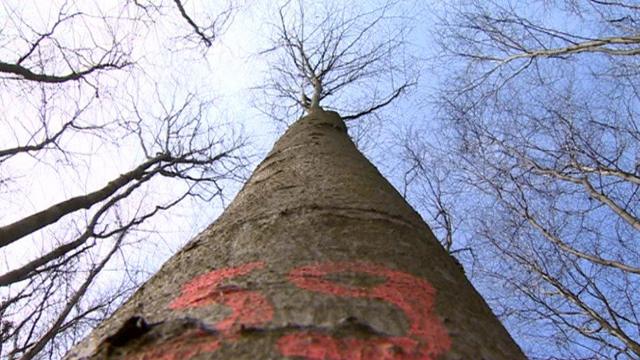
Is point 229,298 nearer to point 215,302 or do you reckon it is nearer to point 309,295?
point 215,302

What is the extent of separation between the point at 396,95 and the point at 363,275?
646 cm

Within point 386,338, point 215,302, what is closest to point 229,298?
point 215,302

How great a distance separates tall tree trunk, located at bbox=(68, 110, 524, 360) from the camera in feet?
2.32

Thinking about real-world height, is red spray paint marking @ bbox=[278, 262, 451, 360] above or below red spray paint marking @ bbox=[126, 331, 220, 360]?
above

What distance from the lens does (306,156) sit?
81.0 inches

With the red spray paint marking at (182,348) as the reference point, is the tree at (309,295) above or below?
above

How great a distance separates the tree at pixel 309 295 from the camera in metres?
0.71

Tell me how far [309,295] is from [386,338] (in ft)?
0.52

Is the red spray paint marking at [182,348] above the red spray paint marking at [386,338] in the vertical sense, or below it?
below

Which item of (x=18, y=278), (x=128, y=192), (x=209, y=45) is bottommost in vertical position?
(x=18, y=278)

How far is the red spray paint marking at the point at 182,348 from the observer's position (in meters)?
0.69

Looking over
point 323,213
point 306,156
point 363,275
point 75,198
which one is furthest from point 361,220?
point 75,198

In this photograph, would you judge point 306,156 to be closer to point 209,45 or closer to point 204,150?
point 209,45

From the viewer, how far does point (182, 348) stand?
71cm
